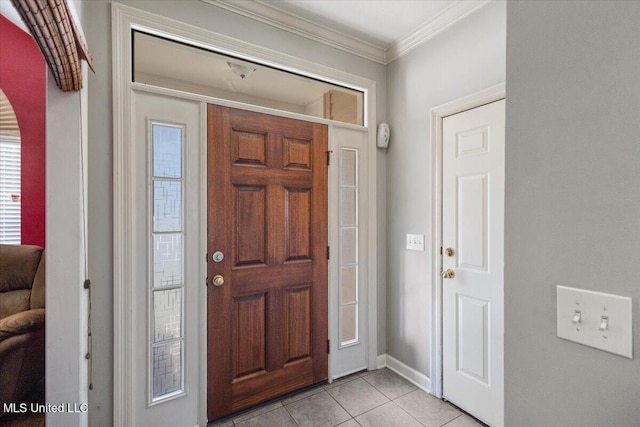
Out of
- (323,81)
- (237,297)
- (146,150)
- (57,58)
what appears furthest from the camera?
(323,81)


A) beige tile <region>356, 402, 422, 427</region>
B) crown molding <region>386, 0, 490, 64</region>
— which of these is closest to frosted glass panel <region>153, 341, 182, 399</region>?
beige tile <region>356, 402, 422, 427</region>

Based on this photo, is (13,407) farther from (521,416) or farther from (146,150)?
(521,416)

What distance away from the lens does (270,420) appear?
1.85 metres

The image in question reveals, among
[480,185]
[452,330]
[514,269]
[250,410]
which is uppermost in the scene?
[480,185]

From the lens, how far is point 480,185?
188 centimetres

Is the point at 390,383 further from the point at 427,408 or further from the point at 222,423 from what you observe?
the point at 222,423

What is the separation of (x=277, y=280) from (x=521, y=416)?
1553 mm

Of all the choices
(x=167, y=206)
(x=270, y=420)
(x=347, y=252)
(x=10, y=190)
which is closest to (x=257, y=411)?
(x=270, y=420)

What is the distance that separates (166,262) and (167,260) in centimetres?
1

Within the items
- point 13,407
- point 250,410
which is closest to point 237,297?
point 250,410

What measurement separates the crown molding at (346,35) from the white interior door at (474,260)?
2.21 ft

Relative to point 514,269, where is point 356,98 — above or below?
above

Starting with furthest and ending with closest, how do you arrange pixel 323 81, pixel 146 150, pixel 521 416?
pixel 323 81, pixel 146 150, pixel 521 416

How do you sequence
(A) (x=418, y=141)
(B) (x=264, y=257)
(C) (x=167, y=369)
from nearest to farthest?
(C) (x=167, y=369) < (B) (x=264, y=257) < (A) (x=418, y=141)
